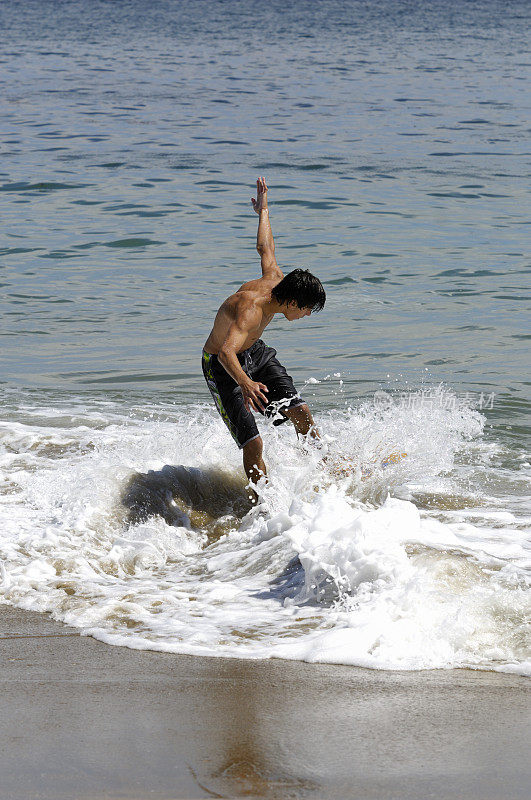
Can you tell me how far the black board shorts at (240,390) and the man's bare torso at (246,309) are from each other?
0.41 ft

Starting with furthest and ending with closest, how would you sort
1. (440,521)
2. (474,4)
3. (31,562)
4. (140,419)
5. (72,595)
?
1. (474,4)
2. (140,419)
3. (440,521)
4. (31,562)
5. (72,595)

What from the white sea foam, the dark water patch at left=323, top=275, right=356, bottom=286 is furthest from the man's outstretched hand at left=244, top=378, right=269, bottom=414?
the dark water patch at left=323, top=275, right=356, bottom=286

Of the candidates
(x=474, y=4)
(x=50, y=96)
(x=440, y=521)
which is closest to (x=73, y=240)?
(x=440, y=521)

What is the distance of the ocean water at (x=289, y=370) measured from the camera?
4746 mm

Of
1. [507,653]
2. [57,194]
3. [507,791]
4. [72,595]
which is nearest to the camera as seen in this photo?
[507,791]

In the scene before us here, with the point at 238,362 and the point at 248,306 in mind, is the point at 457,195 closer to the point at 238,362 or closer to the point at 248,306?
the point at 248,306

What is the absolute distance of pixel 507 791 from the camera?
3012mm

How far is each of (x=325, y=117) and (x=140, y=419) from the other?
1846 cm

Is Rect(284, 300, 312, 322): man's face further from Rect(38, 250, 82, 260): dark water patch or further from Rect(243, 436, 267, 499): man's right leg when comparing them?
Rect(38, 250, 82, 260): dark water patch

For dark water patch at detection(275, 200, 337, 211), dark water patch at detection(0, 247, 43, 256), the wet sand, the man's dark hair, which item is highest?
the man's dark hair

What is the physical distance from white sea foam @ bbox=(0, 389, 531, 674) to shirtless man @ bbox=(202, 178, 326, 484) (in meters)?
0.31

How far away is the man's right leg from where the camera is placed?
20.8ft

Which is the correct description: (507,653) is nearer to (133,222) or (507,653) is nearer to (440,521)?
(440,521)

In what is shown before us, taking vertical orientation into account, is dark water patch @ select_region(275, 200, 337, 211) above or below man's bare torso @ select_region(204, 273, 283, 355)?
below
